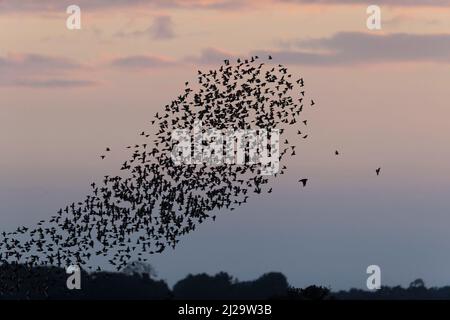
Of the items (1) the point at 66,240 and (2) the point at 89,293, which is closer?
(1) the point at 66,240

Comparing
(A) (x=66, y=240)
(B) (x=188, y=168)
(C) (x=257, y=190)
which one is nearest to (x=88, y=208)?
(A) (x=66, y=240)

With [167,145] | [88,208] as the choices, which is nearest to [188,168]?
[167,145]
